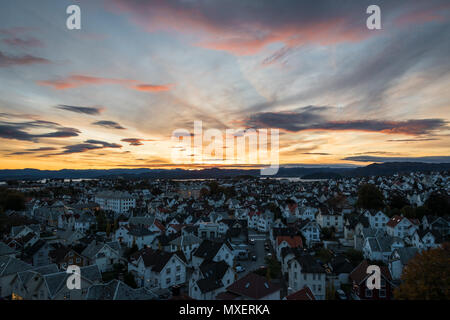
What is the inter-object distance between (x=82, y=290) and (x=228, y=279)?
1111cm

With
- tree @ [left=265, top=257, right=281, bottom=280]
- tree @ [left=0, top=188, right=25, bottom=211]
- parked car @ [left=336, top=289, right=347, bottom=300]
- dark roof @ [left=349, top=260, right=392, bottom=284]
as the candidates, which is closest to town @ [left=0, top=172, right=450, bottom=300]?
parked car @ [left=336, top=289, right=347, bottom=300]

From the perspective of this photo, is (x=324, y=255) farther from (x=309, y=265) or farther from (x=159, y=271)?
(x=159, y=271)

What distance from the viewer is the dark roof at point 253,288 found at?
18.7m

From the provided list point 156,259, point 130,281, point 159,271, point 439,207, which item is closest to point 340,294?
point 159,271

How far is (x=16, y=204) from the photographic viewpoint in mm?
69062

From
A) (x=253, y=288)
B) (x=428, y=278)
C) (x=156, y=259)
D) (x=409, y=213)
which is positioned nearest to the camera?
(x=428, y=278)

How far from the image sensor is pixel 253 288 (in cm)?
1906

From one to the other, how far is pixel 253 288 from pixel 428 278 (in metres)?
9.97

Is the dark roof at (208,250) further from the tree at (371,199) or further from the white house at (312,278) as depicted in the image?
the tree at (371,199)

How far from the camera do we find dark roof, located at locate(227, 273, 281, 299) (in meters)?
18.7

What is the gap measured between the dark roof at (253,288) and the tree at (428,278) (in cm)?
753

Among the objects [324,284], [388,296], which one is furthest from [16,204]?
[388,296]
